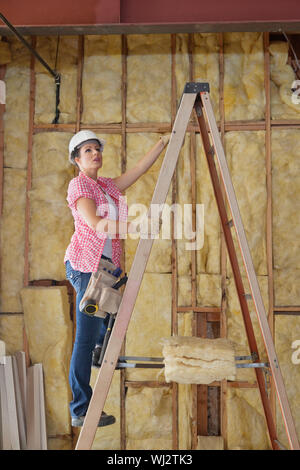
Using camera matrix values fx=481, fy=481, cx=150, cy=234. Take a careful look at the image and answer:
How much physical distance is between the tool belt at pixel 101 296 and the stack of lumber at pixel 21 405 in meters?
1.84

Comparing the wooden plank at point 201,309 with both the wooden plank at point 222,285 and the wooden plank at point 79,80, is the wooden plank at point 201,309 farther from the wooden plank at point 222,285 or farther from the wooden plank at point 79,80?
the wooden plank at point 79,80

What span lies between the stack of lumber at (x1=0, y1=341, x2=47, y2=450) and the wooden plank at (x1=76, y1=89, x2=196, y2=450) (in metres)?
1.93

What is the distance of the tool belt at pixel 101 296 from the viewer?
2145 mm

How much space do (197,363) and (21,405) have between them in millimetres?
2120

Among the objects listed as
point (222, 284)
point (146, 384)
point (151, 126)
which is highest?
point (151, 126)

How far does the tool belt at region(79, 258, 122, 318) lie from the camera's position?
214 cm

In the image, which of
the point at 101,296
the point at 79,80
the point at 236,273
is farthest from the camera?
the point at 79,80

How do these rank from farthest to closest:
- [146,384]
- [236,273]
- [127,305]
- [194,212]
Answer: [194,212] → [146,384] → [236,273] → [127,305]

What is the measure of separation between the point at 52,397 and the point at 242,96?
9.81 ft

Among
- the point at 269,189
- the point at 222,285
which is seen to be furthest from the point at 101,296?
the point at 269,189

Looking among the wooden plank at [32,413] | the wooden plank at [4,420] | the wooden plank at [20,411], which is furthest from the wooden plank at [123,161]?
the wooden plank at [4,420]

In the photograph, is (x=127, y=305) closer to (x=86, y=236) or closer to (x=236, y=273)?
(x=86, y=236)

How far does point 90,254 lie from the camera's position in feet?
8.29

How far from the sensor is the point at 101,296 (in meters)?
2.15
